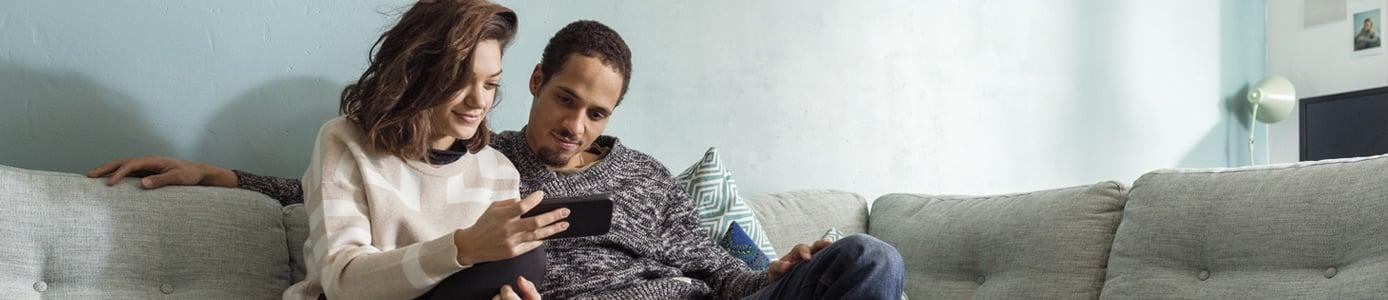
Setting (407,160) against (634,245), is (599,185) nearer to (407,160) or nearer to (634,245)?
(634,245)

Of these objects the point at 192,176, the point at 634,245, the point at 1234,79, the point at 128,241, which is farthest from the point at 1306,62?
the point at 128,241

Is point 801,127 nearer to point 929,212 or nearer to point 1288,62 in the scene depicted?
point 929,212

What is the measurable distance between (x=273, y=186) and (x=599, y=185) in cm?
50

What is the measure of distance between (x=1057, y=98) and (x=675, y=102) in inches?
53.0

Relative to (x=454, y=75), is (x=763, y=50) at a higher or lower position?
lower

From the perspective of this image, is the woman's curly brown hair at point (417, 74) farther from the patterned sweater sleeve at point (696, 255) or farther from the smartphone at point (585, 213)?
the patterned sweater sleeve at point (696, 255)

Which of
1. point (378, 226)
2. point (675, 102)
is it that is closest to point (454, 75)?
point (378, 226)

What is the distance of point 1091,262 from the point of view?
1975 millimetres

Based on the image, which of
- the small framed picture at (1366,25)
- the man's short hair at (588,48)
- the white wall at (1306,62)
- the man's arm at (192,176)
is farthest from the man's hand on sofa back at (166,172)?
the small framed picture at (1366,25)

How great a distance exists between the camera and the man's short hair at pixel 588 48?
1730 millimetres

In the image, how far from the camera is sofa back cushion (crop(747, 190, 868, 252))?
2.31m

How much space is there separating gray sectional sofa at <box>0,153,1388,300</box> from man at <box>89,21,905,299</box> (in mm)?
78

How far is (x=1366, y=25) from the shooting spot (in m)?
3.51

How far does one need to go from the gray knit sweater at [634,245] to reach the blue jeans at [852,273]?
243 mm
